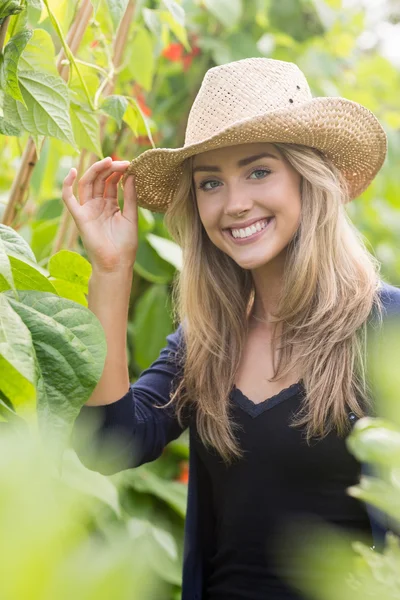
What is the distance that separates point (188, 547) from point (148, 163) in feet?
2.46

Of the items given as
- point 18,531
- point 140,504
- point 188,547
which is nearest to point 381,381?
point 18,531

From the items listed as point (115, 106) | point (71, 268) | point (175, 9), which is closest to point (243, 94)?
point (175, 9)

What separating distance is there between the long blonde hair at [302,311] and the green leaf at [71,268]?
1.57ft

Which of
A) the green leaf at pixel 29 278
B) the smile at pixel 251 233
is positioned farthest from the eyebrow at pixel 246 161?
the green leaf at pixel 29 278

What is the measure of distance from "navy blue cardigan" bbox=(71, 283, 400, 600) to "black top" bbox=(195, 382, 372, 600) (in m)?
0.05

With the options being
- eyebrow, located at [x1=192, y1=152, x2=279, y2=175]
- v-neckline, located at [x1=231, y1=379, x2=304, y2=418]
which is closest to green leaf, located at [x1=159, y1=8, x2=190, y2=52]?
eyebrow, located at [x1=192, y1=152, x2=279, y2=175]

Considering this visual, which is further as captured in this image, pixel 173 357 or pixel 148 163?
pixel 173 357

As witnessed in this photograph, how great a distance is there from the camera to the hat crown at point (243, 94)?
1509 mm

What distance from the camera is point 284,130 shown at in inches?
57.3

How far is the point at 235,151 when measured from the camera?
1.50m

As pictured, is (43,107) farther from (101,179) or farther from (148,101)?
(148,101)

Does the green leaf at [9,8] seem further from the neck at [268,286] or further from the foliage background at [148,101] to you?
the neck at [268,286]

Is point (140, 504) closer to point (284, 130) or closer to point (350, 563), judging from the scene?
point (284, 130)

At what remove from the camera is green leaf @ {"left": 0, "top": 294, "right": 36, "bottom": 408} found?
694mm
